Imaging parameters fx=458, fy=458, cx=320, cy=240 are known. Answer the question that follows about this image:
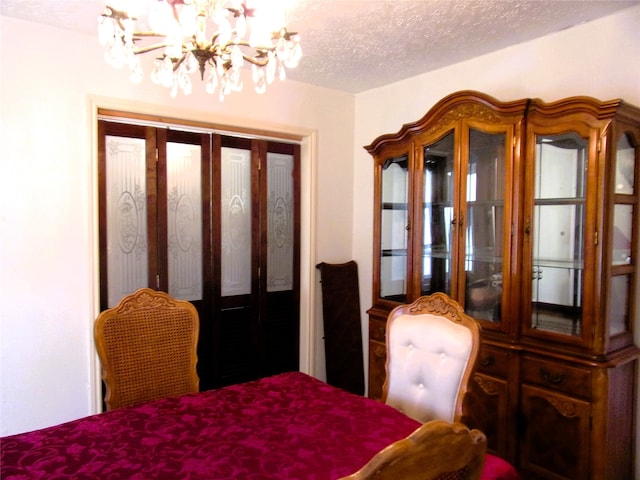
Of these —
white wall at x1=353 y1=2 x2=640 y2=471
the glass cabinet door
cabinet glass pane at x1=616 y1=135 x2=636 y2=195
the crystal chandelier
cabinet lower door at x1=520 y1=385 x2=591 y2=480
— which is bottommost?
cabinet lower door at x1=520 y1=385 x2=591 y2=480

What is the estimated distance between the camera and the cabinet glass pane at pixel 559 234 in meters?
2.11

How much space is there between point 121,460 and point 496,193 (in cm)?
204

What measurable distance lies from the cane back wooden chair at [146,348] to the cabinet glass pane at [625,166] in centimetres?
203

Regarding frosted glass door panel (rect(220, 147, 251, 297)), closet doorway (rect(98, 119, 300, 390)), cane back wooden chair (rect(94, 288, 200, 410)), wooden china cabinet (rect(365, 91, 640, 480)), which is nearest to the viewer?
cane back wooden chair (rect(94, 288, 200, 410))

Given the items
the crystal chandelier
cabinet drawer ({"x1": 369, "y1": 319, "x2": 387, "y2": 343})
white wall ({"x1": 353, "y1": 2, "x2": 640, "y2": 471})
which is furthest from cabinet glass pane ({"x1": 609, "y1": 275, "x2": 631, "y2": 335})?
the crystal chandelier

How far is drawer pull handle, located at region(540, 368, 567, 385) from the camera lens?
210 centimetres

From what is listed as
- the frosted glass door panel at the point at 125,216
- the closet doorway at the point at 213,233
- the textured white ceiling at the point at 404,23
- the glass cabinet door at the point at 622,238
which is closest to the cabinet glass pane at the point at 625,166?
the glass cabinet door at the point at 622,238

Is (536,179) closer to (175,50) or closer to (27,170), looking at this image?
(175,50)

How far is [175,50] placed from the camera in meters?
1.43

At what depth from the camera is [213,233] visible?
303 cm

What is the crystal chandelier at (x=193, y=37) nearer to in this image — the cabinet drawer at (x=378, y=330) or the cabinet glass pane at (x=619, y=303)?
the cabinet glass pane at (x=619, y=303)

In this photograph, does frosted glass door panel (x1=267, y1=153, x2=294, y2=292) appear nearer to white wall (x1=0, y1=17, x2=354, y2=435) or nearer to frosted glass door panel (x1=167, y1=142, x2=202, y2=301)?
frosted glass door panel (x1=167, y1=142, x2=202, y2=301)

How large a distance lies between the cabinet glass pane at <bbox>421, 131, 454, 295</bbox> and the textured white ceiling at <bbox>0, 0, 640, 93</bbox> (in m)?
0.55

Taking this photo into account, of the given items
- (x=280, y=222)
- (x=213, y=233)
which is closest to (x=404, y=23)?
(x=280, y=222)
